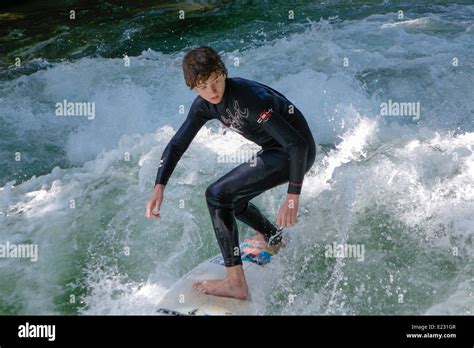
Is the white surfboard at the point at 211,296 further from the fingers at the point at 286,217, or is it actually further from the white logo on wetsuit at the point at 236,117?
the white logo on wetsuit at the point at 236,117

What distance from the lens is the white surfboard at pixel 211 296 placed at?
3.64 m

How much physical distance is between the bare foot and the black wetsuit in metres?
0.17

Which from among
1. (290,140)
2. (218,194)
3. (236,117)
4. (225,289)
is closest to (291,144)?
(290,140)

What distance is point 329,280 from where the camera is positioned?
4102 millimetres

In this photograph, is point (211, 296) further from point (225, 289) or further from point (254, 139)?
point (254, 139)

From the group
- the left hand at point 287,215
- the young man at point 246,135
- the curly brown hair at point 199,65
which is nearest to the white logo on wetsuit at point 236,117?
the young man at point 246,135

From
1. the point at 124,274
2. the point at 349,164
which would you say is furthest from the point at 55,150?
the point at 349,164

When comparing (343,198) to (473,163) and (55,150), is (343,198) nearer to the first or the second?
(473,163)

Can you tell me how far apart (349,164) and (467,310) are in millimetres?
1828

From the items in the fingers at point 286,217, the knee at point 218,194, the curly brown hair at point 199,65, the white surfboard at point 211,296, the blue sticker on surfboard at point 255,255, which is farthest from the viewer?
the blue sticker on surfboard at point 255,255

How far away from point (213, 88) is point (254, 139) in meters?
0.53

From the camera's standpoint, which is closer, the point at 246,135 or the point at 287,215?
the point at 287,215

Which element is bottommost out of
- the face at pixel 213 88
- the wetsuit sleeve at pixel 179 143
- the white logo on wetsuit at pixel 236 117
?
the wetsuit sleeve at pixel 179 143

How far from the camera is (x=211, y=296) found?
376 centimetres
